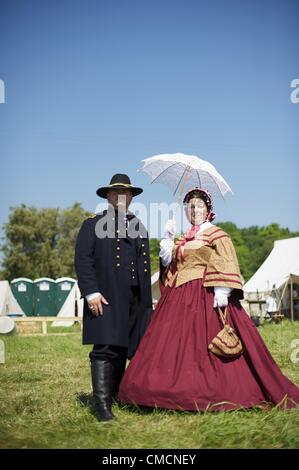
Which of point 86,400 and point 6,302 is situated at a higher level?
point 86,400

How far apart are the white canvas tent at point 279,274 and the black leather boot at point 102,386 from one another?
39.0ft

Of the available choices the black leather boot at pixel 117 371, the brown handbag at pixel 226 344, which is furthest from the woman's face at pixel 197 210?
the black leather boot at pixel 117 371

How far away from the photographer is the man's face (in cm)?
365

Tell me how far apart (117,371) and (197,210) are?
1266 mm

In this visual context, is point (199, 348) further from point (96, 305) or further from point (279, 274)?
point (279, 274)

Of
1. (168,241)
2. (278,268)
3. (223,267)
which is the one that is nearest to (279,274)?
(278,268)

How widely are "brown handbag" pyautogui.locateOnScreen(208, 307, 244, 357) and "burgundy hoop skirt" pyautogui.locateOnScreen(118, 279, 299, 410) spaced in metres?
0.06

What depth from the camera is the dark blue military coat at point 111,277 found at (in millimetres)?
3361

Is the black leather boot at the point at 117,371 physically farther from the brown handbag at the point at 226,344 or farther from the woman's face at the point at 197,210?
the woman's face at the point at 197,210

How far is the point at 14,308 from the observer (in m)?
18.2

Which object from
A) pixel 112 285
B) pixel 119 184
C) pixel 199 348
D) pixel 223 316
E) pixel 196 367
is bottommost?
pixel 196 367

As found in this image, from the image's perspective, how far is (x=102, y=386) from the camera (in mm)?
3352

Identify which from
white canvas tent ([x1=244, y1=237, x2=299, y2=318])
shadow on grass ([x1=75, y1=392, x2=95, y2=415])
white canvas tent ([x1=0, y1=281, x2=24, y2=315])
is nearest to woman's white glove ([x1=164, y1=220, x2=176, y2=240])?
shadow on grass ([x1=75, y1=392, x2=95, y2=415])

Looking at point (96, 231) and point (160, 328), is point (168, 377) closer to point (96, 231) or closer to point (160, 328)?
point (160, 328)
